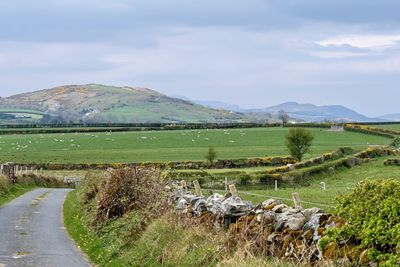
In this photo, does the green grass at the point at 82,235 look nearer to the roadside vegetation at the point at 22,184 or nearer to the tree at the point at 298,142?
the roadside vegetation at the point at 22,184

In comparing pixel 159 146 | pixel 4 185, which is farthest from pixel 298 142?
pixel 159 146

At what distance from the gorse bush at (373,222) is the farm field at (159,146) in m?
74.0

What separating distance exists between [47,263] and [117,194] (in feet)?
18.2

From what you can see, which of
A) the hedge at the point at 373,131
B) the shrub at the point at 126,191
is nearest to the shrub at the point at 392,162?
the shrub at the point at 126,191

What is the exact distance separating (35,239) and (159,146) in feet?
319

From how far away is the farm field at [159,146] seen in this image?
3743 inches

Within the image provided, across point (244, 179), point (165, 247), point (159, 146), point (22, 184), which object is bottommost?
point (22, 184)

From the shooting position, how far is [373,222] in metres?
10.3

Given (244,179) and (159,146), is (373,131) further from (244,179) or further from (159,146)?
(244,179)

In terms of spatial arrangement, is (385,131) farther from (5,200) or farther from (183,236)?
(183,236)

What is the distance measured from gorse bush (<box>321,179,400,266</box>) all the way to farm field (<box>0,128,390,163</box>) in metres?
74.0

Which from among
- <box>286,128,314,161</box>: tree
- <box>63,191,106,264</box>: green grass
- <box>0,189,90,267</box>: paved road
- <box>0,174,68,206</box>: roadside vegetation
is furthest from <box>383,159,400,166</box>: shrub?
<box>63,191,106,264</box>: green grass

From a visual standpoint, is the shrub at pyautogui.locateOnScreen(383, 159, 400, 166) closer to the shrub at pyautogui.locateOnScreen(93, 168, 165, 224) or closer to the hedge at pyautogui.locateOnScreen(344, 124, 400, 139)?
the shrub at pyautogui.locateOnScreen(93, 168, 165, 224)

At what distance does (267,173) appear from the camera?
5916 cm
